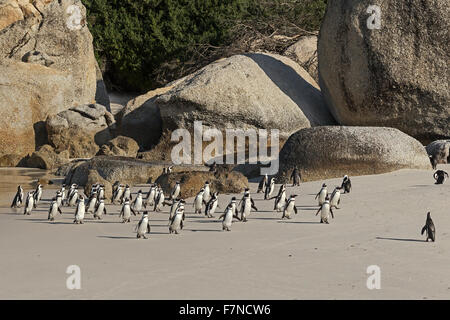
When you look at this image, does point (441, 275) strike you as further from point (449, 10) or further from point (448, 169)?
point (449, 10)

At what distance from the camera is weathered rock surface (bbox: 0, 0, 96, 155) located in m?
21.0

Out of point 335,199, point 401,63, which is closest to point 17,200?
point 335,199

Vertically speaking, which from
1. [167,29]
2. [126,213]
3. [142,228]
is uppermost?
[167,29]

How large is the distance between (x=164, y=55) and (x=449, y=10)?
15564 millimetres

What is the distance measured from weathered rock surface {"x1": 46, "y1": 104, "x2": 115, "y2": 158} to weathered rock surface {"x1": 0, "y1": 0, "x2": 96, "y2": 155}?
61 centimetres

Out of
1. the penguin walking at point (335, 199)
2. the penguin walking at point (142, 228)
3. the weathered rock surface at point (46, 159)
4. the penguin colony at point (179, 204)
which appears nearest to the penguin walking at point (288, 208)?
the penguin colony at point (179, 204)

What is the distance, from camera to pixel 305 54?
2320 centimetres

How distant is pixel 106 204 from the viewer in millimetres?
12945

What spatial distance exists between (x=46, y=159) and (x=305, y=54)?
27.1 feet

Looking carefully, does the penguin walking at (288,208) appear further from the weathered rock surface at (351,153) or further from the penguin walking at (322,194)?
the weathered rock surface at (351,153)

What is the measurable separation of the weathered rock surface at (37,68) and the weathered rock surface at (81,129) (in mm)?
606

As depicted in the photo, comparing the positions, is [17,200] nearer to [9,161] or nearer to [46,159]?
[46,159]

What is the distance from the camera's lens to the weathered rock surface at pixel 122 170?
15.2m

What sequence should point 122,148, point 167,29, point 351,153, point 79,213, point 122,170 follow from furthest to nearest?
1. point 167,29
2. point 122,148
3. point 122,170
4. point 351,153
5. point 79,213
